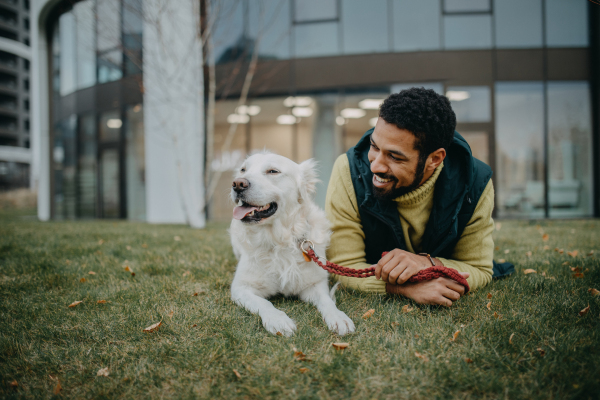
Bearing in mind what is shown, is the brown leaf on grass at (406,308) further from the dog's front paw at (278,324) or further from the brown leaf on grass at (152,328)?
the brown leaf on grass at (152,328)

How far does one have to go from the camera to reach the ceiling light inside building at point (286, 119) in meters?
9.98

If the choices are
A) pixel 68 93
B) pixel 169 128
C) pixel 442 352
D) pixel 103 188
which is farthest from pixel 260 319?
pixel 68 93

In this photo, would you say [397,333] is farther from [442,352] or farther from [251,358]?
[251,358]

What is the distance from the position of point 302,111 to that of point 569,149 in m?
7.61

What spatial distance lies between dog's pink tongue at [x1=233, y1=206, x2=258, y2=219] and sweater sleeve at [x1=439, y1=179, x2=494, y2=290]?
1.41 m

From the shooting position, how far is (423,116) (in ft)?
7.08

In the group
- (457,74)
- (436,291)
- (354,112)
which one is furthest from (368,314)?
(457,74)

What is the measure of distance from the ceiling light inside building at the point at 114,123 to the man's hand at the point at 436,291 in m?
11.4

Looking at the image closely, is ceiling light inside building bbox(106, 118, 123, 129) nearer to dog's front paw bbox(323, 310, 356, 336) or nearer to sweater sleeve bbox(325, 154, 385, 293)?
sweater sleeve bbox(325, 154, 385, 293)

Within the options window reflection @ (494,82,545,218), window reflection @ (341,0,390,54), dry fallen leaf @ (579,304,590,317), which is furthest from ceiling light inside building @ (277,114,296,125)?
dry fallen leaf @ (579,304,590,317)

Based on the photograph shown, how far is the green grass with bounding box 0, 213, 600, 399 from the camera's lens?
4.69ft

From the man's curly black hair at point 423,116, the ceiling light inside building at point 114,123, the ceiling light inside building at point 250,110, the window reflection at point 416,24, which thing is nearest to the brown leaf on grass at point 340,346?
the man's curly black hair at point 423,116

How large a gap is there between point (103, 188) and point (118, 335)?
1134 centimetres

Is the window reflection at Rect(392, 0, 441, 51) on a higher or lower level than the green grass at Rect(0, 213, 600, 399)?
higher
